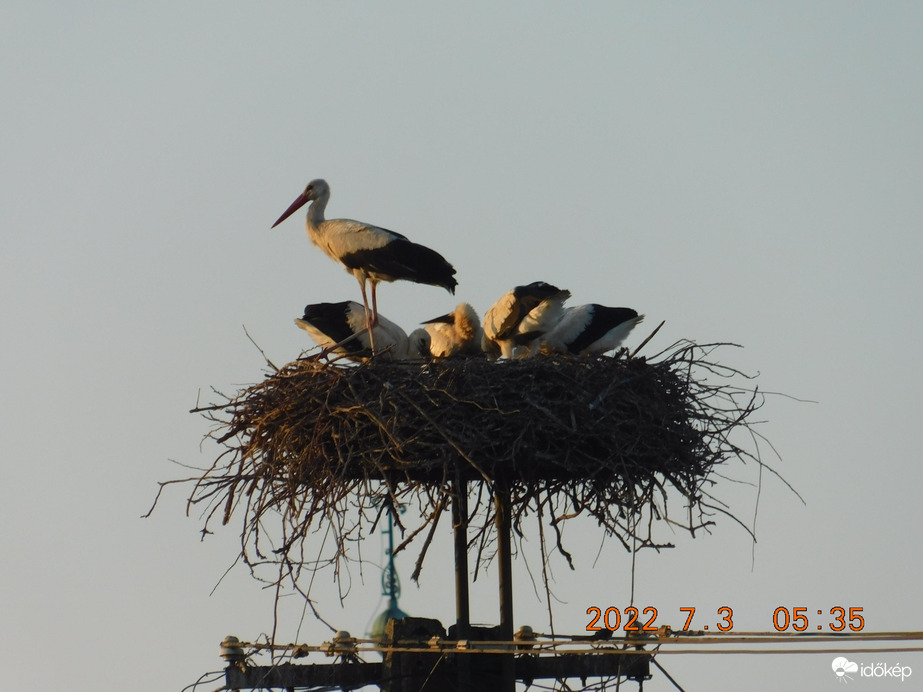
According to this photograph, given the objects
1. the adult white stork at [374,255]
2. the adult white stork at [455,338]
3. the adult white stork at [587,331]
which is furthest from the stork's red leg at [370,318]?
the adult white stork at [587,331]

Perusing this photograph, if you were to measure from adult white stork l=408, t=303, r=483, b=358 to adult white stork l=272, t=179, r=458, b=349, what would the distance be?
1.52 feet

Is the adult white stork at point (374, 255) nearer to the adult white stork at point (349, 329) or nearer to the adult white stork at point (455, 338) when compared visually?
the adult white stork at point (349, 329)

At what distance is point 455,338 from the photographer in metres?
11.5

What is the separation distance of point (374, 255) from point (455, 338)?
82 centimetres

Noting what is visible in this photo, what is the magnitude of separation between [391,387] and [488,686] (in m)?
1.66

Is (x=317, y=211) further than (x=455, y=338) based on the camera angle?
Yes

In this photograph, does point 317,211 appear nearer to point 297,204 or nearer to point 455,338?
point 297,204

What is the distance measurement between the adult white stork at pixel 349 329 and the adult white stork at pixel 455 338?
155mm

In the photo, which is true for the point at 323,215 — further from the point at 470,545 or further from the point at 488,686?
the point at 488,686

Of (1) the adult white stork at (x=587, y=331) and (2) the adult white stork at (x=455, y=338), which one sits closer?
(1) the adult white stork at (x=587, y=331)

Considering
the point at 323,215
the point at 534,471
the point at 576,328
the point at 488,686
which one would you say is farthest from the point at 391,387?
the point at 323,215

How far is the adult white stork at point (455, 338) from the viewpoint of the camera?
450 inches

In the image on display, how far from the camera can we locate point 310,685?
7996 millimetres

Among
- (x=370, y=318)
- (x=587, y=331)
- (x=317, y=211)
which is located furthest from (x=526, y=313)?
(x=317, y=211)
